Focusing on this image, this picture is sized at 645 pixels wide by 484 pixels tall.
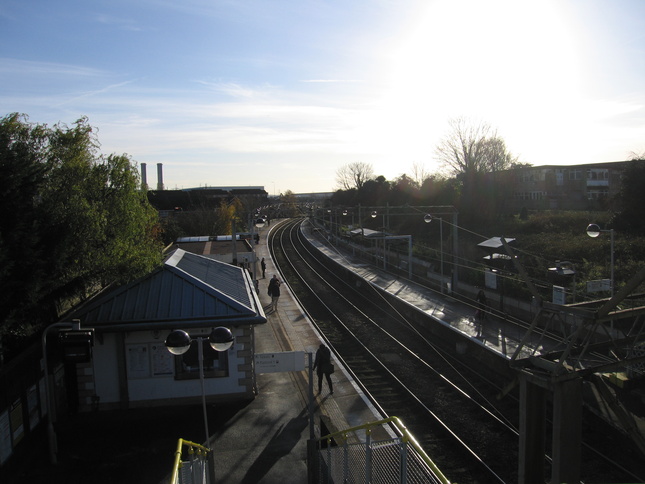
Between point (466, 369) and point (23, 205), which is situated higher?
point (23, 205)

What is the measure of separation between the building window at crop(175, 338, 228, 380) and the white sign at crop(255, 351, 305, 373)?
2.43 metres

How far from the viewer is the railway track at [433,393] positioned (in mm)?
10344

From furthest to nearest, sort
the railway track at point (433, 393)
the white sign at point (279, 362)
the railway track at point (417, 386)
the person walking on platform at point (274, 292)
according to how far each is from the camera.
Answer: the person walking on platform at point (274, 292)
the railway track at point (417, 386)
the railway track at point (433, 393)
the white sign at point (279, 362)

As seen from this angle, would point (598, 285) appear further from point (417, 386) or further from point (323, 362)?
point (323, 362)

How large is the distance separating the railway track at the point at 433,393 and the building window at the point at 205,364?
12.6ft

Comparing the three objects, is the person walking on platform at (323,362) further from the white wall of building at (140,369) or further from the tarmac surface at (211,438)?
the white wall of building at (140,369)

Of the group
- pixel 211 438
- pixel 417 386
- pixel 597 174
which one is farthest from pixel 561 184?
pixel 211 438

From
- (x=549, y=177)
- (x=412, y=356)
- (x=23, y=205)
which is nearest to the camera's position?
(x=23, y=205)

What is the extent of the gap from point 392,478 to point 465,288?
21.9 metres

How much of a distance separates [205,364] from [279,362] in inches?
115

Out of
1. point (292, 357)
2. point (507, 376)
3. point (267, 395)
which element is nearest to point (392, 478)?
point (292, 357)

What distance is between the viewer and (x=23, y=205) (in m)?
9.01

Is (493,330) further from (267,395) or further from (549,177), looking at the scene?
(549,177)

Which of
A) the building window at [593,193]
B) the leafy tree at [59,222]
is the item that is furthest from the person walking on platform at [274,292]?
the building window at [593,193]
